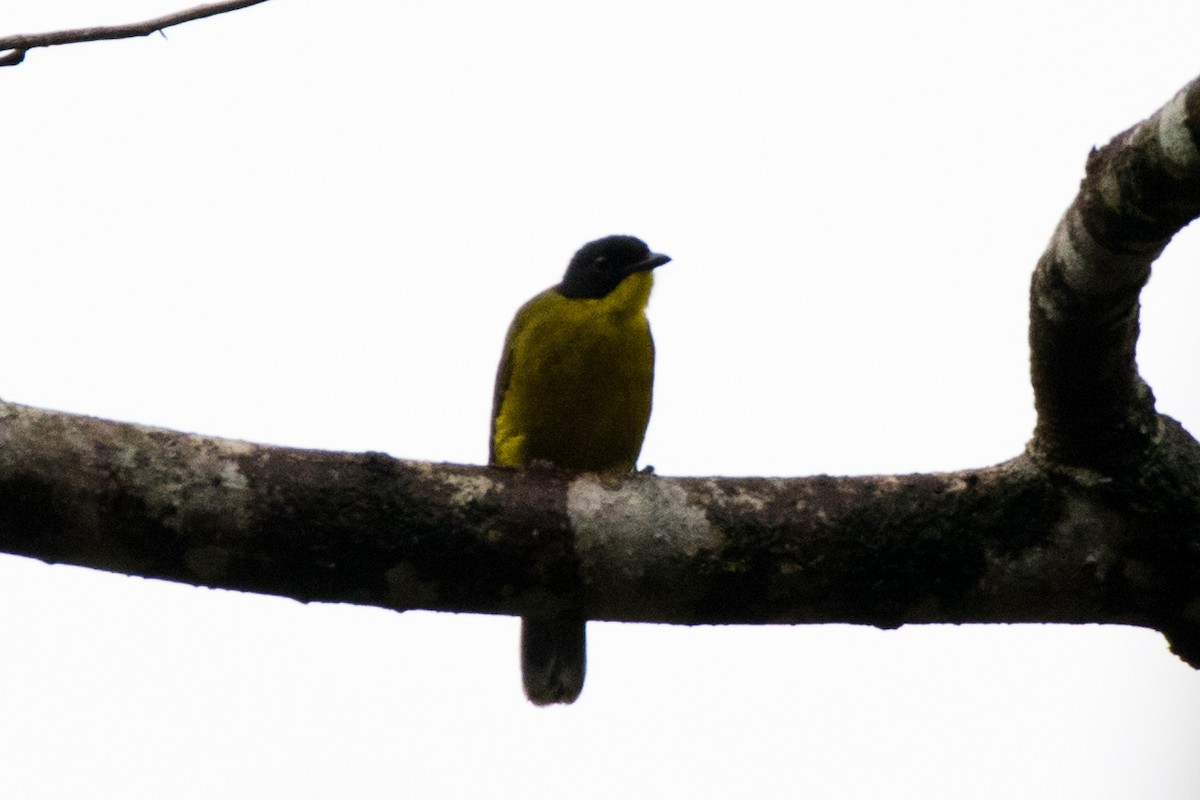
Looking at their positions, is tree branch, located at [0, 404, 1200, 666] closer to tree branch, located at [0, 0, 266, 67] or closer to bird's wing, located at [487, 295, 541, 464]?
tree branch, located at [0, 0, 266, 67]

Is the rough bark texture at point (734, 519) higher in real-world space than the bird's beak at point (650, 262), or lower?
lower

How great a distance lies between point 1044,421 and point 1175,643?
0.57m

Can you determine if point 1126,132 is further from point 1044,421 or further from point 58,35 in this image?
point 58,35

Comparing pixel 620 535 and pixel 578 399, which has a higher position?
pixel 578 399

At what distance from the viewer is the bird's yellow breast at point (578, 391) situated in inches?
199

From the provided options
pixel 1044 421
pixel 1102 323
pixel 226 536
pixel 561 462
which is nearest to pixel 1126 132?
pixel 1102 323

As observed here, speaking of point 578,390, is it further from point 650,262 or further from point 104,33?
point 104,33

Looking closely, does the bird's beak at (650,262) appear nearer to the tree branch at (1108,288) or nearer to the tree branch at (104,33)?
the tree branch at (1108,288)

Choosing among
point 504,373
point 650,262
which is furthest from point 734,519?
point 650,262

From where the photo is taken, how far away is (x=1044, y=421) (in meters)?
3.43

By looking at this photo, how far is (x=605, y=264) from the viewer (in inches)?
227

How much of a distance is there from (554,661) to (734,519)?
1.39m

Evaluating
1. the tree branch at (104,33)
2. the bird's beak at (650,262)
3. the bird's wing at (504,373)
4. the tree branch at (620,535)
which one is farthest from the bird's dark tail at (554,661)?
the tree branch at (104,33)

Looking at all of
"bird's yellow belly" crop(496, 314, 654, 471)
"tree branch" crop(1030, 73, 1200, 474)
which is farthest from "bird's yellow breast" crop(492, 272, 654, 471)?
"tree branch" crop(1030, 73, 1200, 474)
